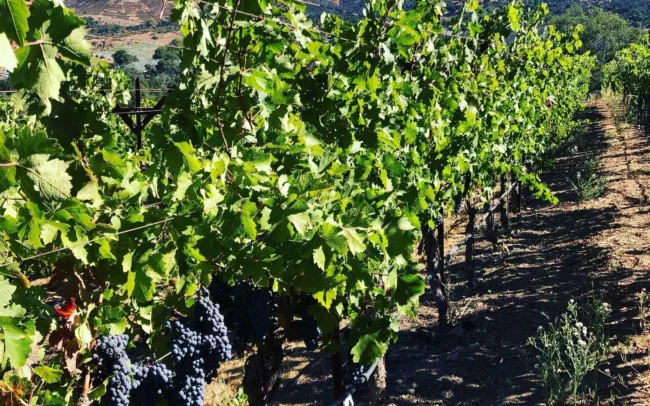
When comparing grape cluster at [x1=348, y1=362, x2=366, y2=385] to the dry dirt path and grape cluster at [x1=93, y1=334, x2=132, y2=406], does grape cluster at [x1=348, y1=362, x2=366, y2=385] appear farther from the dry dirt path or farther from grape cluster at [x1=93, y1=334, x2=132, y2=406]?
the dry dirt path

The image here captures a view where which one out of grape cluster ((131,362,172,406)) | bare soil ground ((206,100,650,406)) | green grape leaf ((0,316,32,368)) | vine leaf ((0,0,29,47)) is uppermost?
vine leaf ((0,0,29,47))

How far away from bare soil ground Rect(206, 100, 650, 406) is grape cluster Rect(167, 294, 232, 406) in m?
2.10

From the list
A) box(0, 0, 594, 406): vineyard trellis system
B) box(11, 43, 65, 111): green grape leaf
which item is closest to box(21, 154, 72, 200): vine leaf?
box(0, 0, 594, 406): vineyard trellis system

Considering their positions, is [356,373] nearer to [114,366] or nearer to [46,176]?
[114,366]

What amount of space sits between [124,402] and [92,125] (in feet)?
4.18

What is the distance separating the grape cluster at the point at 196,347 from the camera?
245 centimetres

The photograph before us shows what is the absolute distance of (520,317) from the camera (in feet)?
20.9

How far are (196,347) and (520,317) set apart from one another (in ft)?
15.8

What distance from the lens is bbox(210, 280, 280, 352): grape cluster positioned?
2633mm

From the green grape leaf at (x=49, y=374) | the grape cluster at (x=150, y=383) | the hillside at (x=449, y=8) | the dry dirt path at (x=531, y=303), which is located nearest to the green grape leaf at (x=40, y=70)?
the green grape leaf at (x=49, y=374)

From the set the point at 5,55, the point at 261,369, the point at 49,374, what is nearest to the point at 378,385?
the point at 261,369

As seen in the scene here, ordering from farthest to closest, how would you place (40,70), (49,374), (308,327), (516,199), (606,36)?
(606,36) → (516,199) → (308,327) → (49,374) → (40,70)

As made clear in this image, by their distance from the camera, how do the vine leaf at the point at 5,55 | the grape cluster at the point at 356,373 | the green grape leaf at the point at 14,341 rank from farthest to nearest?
1. the grape cluster at the point at 356,373
2. the green grape leaf at the point at 14,341
3. the vine leaf at the point at 5,55

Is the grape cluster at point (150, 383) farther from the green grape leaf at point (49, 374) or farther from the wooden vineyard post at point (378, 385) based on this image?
the wooden vineyard post at point (378, 385)
